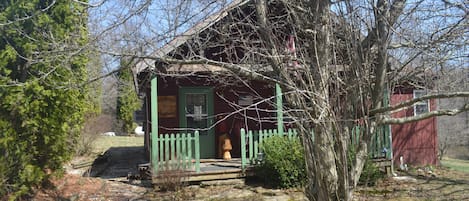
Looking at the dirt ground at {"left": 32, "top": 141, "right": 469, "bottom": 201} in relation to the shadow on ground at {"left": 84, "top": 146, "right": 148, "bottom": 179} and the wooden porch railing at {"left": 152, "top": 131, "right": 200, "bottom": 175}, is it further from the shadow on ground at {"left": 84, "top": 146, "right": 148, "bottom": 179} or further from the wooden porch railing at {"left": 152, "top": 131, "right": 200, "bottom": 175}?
the wooden porch railing at {"left": 152, "top": 131, "right": 200, "bottom": 175}

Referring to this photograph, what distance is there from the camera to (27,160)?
7.29 m

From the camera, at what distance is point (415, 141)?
1319cm

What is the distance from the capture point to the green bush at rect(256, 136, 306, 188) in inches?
348

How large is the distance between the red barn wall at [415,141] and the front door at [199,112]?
5.84 m

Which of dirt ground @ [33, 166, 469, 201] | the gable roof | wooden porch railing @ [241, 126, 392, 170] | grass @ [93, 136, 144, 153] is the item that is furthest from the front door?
grass @ [93, 136, 144, 153]

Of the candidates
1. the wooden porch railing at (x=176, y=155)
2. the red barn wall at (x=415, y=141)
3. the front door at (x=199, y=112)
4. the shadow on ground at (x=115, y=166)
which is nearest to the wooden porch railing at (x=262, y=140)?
the wooden porch railing at (x=176, y=155)

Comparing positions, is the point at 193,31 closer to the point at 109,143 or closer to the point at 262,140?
the point at 262,140

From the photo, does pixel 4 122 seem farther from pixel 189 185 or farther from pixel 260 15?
pixel 260 15

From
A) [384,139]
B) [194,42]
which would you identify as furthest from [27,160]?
[384,139]

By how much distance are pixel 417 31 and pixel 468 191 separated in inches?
227

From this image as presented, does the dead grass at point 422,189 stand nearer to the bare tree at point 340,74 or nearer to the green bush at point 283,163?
the green bush at point 283,163

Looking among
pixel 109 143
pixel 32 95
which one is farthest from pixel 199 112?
pixel 109 143

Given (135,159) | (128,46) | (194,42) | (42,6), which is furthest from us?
(135,159)

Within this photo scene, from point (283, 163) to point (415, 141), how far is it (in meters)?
6.51
